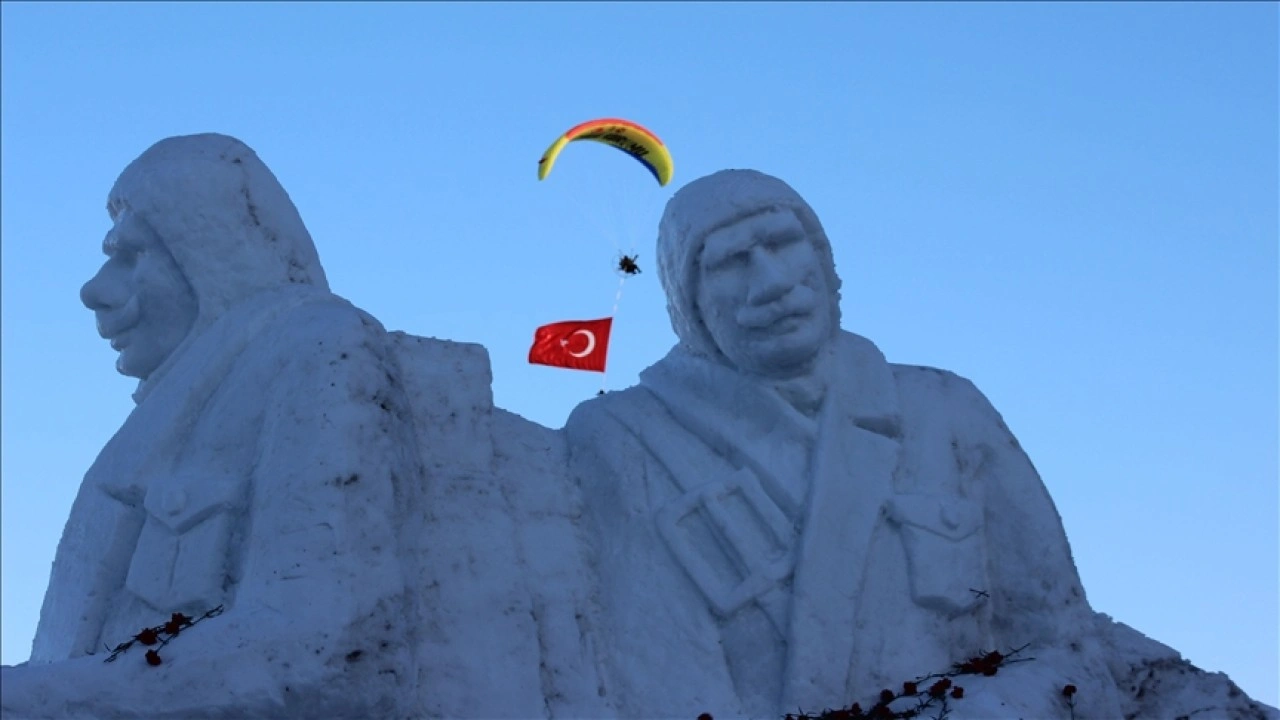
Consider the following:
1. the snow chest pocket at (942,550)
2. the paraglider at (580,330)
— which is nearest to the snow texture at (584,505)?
the snow chest pocket at (942,550)

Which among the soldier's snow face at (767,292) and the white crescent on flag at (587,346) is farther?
the white crescent on flag at (587,346)

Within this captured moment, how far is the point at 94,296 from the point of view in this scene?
7.55m

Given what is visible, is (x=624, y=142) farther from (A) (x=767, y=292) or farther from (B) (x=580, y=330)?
(A) (x=767, y=292)

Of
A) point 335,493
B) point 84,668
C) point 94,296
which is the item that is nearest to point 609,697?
point 335,493

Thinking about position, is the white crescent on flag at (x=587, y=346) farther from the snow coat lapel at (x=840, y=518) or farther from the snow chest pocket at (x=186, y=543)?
the snow chest pocket at (x=186, y=543)

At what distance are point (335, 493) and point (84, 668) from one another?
865 millimetres

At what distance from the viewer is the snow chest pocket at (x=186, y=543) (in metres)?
6.53

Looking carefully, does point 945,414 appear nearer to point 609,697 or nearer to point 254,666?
point 609,697

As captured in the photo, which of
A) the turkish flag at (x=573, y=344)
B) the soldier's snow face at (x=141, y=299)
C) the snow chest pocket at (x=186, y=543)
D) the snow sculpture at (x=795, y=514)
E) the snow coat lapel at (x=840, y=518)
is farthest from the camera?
the turkish flag at (x=573, y=344)

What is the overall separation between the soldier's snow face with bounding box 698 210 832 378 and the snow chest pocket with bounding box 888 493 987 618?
0.62 meters

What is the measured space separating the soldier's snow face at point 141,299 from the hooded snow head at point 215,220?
0.23ft

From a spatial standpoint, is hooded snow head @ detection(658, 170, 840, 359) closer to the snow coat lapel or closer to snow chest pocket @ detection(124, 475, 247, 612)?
the snow coat lapel

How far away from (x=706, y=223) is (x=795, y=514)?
1.02 meters

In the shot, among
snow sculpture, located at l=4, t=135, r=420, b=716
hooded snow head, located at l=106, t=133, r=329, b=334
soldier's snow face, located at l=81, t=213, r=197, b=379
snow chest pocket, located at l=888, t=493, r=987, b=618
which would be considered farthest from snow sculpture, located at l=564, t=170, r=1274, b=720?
soldier's snow face, located at l=81, t=213, r=197, b=379
